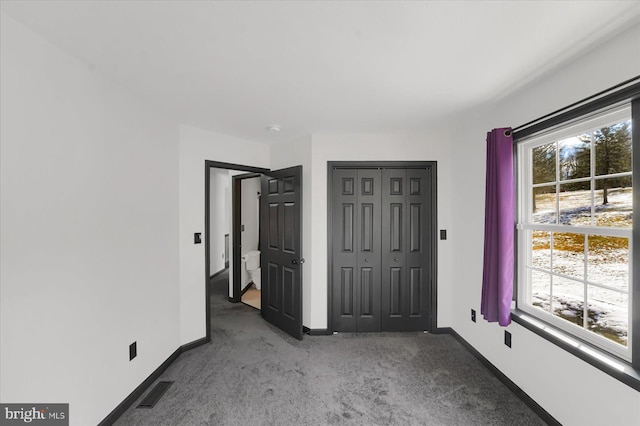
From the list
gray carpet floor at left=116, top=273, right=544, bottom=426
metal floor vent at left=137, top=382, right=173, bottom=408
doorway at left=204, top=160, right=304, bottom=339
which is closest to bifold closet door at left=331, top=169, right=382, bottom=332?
gray carpet floor at left=116, top=273, right=544, bottom=426

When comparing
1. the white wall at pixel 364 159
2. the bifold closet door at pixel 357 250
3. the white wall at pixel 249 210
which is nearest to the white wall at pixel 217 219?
the white wall at pixel 249 210

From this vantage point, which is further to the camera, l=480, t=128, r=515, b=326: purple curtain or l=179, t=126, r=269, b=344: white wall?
l=179, t=126, r=269, b=344: white wall

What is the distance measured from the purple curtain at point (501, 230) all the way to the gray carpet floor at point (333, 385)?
67 centimetres

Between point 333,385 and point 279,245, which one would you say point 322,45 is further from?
point 333,385

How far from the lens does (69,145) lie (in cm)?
154

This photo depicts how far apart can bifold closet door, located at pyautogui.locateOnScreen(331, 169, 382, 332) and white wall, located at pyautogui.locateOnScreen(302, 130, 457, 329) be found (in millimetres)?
155

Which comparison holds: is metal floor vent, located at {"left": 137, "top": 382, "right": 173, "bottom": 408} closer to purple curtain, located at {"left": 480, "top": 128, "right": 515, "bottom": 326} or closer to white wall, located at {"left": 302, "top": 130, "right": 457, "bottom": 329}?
white wall, located at {"left": 302, "top": 130, "right": 457, "bottom": 329}

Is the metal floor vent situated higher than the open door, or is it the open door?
the open door

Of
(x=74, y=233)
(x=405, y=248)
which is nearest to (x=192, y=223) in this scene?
(x=74, y=233)

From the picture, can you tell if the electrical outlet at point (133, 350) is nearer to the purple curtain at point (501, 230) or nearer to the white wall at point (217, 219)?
the purple curtain at point (501, 230)

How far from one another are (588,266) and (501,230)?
0.54m

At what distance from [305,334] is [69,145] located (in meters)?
2.82

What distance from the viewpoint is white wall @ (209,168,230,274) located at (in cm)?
569

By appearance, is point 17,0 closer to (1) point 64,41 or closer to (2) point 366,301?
(1) point 64,41
